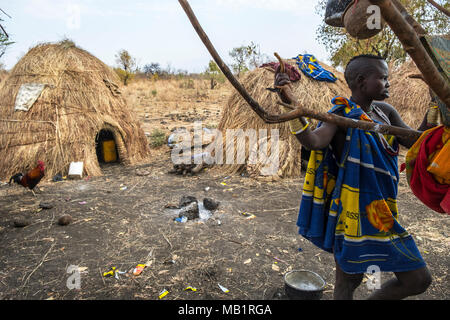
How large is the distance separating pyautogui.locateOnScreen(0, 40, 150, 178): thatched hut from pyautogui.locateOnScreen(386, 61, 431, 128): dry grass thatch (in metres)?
7.71

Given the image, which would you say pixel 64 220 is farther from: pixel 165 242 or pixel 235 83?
pixel 235 83

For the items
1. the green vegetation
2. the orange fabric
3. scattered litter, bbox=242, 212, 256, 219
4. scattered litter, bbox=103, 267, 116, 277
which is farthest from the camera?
the green vegetation

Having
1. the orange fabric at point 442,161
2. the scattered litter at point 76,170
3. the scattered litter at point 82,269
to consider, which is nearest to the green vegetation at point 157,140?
the scattered litter at point 76,170

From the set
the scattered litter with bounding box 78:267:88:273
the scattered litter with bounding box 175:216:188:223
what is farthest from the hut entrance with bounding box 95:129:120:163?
the scattered litter with bounding box 78:267:88:273

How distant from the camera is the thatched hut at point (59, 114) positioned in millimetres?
6125

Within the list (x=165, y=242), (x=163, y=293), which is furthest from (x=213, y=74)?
(x=163, y=293)

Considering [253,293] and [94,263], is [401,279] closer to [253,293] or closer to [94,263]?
[253,293]

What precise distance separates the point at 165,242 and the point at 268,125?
3763 mm

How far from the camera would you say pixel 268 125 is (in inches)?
254

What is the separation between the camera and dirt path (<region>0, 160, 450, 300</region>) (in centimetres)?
274

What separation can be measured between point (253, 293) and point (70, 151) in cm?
531

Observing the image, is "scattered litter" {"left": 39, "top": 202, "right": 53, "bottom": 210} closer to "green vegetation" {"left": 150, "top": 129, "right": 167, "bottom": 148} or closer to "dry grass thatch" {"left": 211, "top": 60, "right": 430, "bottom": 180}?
"dry grass thatch" {"left": 211, "top": 60, "right": 430, "bottom": 180}
